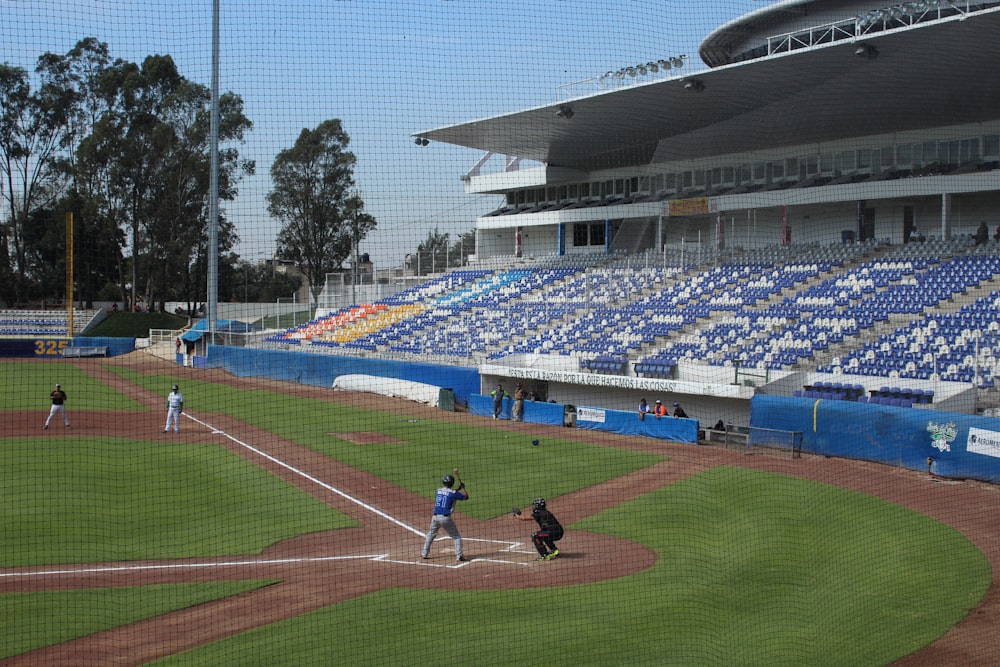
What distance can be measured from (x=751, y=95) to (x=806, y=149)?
2.31m

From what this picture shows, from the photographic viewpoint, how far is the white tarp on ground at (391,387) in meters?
24.6

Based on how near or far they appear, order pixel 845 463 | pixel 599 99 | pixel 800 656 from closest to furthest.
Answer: pixel 800 656
pixel 845 463
pixel 599 99

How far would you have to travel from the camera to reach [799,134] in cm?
2095

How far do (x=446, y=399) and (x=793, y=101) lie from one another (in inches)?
469

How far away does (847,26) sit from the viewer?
23.5 m

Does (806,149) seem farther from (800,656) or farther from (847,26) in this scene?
(800,656)

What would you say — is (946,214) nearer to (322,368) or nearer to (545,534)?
(545,534)

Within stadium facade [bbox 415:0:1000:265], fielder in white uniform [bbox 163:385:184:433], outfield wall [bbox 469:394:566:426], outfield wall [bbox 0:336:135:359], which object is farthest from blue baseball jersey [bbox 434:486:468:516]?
outfield wall [bbox 0:336:135:359]

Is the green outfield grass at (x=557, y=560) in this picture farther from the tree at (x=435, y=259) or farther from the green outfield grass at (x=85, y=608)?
the tree at (x=435, y=259)

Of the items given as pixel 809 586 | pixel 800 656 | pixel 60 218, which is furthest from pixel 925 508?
pixel 60 218

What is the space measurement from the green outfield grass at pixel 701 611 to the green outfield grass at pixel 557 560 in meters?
0.03

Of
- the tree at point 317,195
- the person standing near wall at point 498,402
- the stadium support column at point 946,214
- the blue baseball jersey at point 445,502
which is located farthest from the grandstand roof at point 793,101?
the blue baseball jersey at point 445,502

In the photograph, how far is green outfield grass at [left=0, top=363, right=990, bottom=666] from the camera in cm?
753

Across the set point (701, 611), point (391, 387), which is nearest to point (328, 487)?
point (701, 611)
